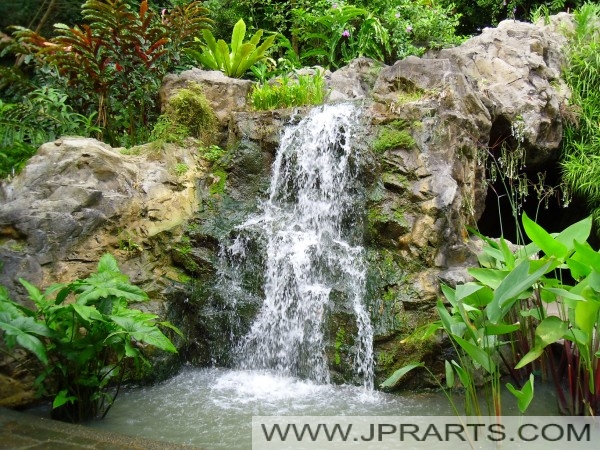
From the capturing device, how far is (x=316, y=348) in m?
5.18

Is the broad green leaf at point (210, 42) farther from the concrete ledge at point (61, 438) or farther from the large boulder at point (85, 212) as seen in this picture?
the concrete ledge at point (61, 438)

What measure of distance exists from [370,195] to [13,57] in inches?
285

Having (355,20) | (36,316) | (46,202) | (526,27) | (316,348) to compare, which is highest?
(355,20)

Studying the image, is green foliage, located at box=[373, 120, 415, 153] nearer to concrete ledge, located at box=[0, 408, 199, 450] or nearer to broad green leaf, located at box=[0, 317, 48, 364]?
concrete ledge, located at box=[0, 408, 199, 450]

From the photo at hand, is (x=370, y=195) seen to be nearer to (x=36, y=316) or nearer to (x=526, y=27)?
(x=36, y=316)

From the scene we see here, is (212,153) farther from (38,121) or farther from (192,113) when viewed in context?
(38,121)

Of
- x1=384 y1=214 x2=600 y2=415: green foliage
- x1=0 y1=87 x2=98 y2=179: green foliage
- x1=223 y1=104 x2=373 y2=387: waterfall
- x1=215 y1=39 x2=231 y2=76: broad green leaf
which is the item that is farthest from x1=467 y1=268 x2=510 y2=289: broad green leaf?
x1=215 y1=39 x2=231 y2=76: broad green leaf

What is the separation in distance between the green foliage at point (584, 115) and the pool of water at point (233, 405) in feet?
11.8

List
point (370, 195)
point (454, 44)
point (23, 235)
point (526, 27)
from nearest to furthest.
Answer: point (23, 235) < point (370, 195) < point (526, 27) < point (454, 44)

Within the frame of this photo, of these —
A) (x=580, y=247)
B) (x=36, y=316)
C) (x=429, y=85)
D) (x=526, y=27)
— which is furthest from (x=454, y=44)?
(x=36, y=316)

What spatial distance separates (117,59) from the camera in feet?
22.8

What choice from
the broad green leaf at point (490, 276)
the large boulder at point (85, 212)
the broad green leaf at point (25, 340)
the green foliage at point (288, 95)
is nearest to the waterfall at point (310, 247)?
the green foliage at point (288, 95)

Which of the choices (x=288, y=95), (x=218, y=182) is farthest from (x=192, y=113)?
(x=288, y=95)

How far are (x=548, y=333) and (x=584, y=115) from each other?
16.6 feet
